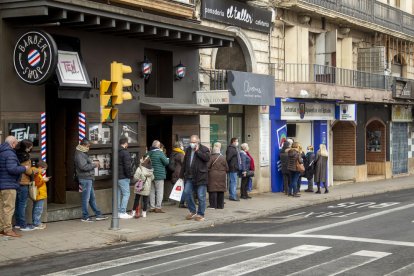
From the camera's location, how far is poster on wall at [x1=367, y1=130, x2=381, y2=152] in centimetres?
2908

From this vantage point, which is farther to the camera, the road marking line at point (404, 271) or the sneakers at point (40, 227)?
the sneakers at point (40, 227)

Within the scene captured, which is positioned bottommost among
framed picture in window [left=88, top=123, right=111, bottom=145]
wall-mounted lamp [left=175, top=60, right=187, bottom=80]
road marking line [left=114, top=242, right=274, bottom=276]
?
road marking line [left=114, top=242, right=274, bottom=276]

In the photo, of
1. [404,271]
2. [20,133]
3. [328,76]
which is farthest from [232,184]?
[404,271]

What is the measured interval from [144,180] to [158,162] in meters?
0.95

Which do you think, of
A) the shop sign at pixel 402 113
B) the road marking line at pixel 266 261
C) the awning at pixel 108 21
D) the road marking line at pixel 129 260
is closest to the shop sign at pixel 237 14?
the awning at pixel 108 21

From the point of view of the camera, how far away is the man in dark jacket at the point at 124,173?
1383 cm

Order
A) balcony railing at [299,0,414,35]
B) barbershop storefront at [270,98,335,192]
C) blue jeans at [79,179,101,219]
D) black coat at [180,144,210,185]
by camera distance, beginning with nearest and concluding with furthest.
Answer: blue jeans at [79,179,101,219], black coat at [180,144,210,185], barbershop storefront at [270,98,335,192], balcony railing at [299,0,414,35]

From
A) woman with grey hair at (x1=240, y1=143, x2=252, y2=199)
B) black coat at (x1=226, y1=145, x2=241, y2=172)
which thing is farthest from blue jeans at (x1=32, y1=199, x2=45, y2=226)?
woman with grey hair at (x1=240, y1=143, x2=252, y2=199)

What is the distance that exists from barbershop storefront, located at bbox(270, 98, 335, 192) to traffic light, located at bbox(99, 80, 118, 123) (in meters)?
10.0

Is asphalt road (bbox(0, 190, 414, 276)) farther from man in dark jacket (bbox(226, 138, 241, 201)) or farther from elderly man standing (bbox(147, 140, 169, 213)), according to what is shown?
man in dark jacket (bbox(226, 138, 241, 201))

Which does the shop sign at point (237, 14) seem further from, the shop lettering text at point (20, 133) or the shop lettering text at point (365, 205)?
the shop lettering text at point (20, 133)

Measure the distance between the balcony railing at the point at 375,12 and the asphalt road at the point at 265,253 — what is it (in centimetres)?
1214

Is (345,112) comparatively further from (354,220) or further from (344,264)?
(344,264)

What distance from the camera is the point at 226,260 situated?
29.9 ft
